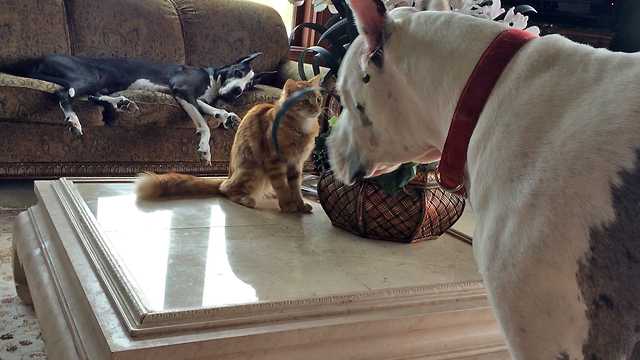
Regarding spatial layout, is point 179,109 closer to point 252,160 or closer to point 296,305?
point 252,160

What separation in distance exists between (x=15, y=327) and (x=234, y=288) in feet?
2.47

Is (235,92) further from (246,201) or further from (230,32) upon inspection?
(246,201)

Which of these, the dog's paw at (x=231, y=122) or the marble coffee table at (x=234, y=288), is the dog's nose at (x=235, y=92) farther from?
the marble coffee table at (x=234, y=288)

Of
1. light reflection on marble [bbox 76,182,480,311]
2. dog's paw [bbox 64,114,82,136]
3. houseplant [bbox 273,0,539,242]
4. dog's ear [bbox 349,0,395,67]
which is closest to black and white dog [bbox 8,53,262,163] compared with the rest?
dog's paw [bbox 64,114,82,136]

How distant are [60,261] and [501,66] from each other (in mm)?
896

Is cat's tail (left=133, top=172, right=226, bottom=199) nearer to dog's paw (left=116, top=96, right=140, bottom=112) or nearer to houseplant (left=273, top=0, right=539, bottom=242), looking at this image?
houseplant (left=273, top=0, right=539, bottom=242)

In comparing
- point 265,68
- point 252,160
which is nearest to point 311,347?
Answer: point 252,160

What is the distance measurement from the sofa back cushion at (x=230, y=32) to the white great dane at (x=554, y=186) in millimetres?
3083

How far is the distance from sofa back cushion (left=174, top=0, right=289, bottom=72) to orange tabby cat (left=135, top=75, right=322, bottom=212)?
207cm

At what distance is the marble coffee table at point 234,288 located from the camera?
2.79 feet

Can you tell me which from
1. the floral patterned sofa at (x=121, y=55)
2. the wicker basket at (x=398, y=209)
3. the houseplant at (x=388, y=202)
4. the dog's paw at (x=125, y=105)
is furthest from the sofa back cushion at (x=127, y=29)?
the wicker basket at (x=398, y=209)

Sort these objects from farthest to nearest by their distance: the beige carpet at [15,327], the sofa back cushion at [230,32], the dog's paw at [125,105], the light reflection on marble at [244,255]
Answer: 1. the sofa back cushion at [230,32]
2. the dog's paw at [125,105]
3. the beige carpet at [15,327]
4. the light reflection on marble at [244,255]

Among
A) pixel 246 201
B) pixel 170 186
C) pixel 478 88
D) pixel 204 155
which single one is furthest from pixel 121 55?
pixel 478 88

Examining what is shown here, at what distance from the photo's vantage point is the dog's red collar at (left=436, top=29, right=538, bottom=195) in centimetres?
72
